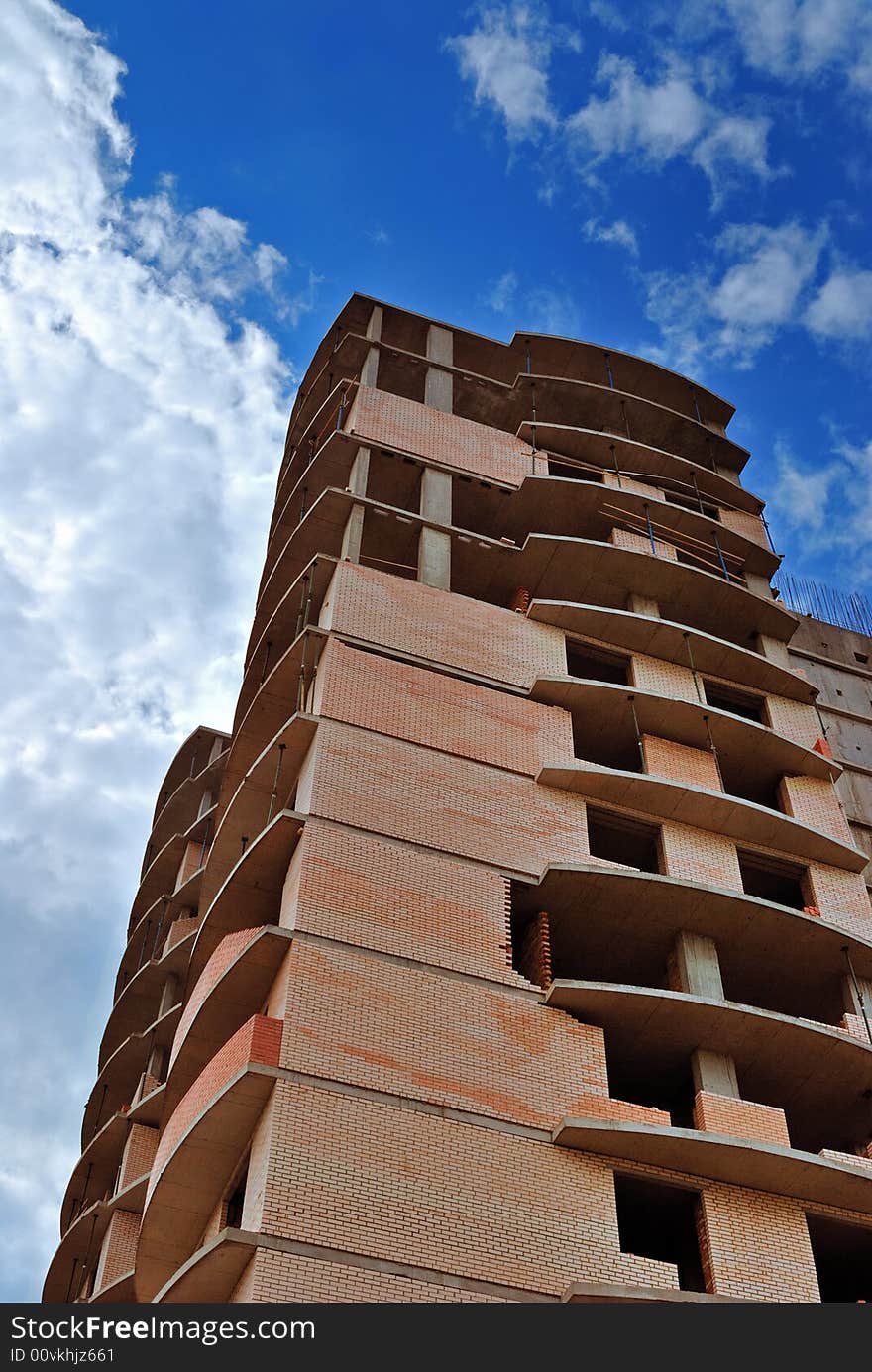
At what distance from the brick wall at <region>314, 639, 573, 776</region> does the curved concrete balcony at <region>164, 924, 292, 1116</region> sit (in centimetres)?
427

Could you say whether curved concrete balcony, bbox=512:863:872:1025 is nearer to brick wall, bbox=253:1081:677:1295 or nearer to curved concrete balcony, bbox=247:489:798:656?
brick wall, bbox=253:1081:677:1295

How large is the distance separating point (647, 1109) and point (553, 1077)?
4.18ft

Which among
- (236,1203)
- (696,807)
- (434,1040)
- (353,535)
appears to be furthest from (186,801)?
(434,1040)

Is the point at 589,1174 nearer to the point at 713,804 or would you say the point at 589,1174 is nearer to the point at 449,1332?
the point at 449,1332

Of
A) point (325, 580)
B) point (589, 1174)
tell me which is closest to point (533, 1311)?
point (589, 1174)

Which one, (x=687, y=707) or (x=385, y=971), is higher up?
(x=687, y=707)

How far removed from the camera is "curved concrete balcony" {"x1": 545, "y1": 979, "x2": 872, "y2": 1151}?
61.2 feet

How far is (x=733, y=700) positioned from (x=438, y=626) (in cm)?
677

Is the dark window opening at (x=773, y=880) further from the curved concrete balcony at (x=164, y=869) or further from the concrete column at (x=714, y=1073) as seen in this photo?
the curved concrete balcony at (x=164, y=869)

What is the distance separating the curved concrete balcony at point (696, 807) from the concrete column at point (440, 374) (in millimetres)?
11135

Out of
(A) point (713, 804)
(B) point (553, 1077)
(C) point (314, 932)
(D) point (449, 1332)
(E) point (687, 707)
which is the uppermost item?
(E) point (687, 707)

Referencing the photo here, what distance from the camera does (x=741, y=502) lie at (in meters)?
31.7

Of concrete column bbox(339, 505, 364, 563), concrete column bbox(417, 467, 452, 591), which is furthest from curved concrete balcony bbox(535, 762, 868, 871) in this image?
concrete column bbox(339, 505, 364, 563)

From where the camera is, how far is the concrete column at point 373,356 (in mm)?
30125
